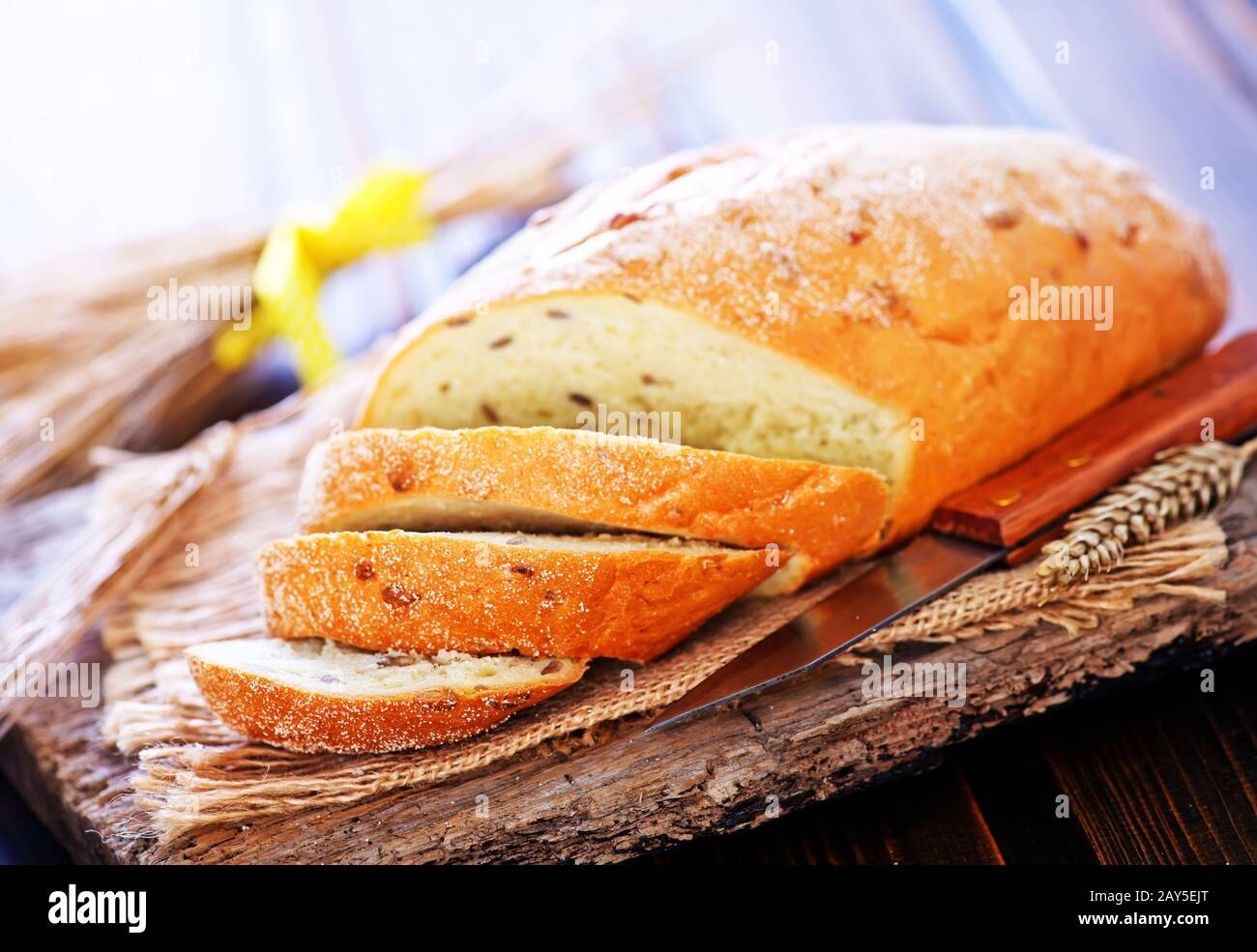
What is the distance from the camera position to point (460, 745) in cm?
198

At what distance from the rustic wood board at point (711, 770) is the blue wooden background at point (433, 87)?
218 cm

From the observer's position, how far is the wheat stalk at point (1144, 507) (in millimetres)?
2096

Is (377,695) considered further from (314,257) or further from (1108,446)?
(314,257)

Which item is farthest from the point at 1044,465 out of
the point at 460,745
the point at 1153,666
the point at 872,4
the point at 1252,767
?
the point at 872,4

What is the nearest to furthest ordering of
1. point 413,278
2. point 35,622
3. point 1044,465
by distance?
1. point 1044,465
2. point 35,622
3. point 413,278

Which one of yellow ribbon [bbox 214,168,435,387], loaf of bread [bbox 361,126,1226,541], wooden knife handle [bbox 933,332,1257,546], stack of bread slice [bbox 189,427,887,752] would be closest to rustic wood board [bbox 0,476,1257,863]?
stack of bread slice [bbox 189,427,887,752]

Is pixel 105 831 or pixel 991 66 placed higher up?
pixel 991 66

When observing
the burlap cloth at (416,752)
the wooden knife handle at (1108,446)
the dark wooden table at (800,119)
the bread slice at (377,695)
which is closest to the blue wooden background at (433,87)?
the dark wooden table at (800,119)

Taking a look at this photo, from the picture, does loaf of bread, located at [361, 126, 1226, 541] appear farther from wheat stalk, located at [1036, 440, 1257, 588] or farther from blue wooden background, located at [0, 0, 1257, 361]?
blue wooden background, located at [0, 0, 1257, 361]

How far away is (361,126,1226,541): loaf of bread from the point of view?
7.08 ft

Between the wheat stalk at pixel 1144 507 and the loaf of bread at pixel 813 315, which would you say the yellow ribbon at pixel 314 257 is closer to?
the loaf of bread at pixel 813 315

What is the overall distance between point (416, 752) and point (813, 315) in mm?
1062

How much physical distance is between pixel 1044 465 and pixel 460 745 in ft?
4.20
